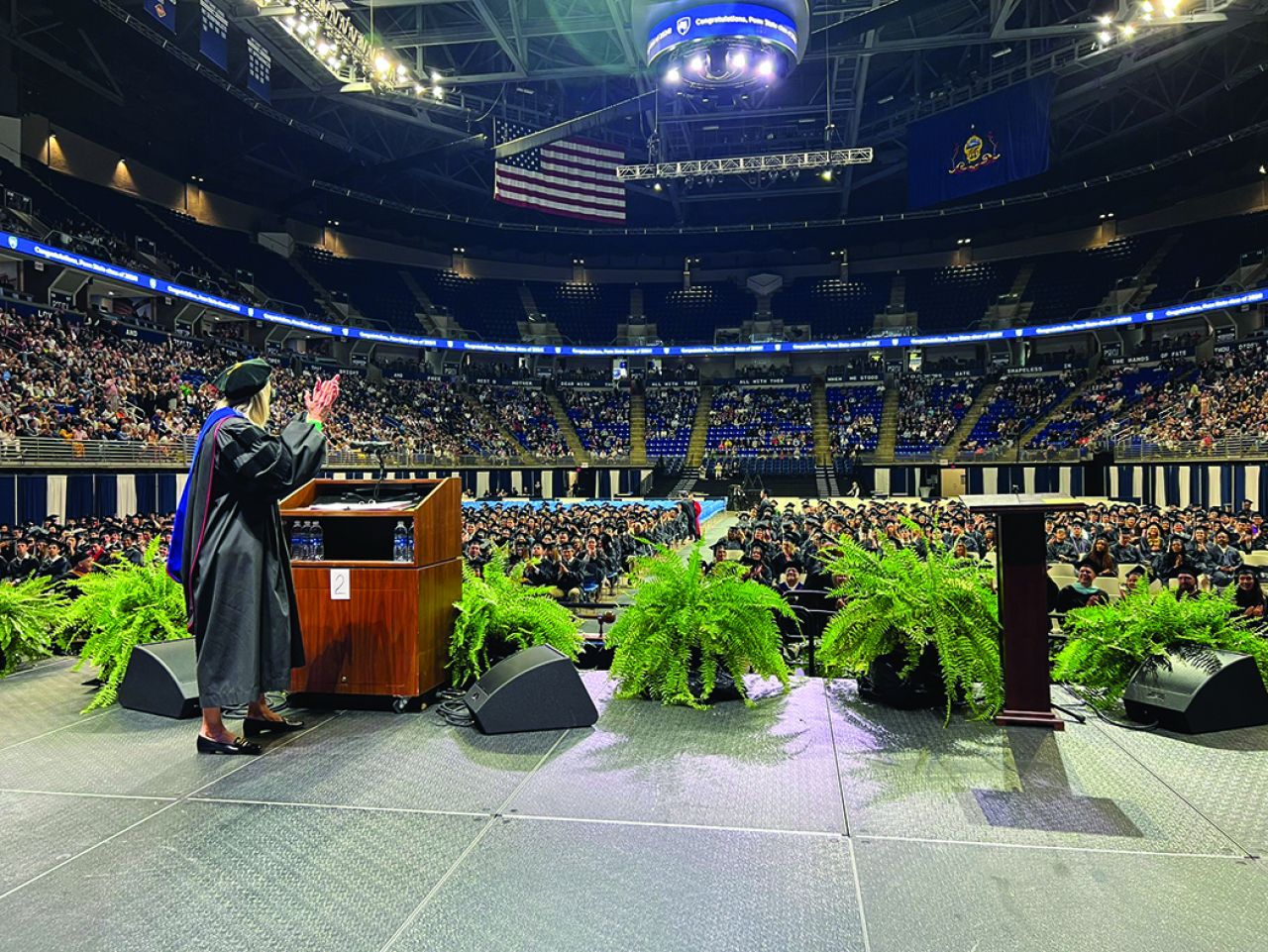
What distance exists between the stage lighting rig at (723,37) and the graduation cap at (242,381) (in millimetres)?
12759

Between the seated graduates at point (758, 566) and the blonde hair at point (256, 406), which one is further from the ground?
the blonde hair at point (256, 406)

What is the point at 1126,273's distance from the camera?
40.6 meters

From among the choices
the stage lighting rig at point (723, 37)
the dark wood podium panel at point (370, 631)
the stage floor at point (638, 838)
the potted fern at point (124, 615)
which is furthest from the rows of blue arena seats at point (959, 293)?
the potted fern at point (124, 615)

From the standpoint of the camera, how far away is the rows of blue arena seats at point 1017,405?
1524 inches

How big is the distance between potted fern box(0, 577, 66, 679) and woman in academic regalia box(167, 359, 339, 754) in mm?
2219

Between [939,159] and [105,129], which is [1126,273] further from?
[105,129]

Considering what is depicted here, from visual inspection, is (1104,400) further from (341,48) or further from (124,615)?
(124,615)

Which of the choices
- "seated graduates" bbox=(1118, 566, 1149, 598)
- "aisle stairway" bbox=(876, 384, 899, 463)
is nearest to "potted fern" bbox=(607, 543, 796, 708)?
"seated graduates" bbox=(1118, 566, 1149, 598)

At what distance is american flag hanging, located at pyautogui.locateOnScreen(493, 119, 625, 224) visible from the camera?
33062mm

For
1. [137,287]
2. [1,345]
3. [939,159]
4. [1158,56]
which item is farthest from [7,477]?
[1158,56]

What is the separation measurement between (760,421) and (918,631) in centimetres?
4172

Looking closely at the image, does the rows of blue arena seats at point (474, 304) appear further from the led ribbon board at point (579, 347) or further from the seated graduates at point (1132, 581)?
the seated graduates at point (1132, 581)

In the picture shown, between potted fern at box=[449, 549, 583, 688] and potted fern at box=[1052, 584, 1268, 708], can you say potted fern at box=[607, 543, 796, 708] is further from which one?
potted fern at box=[1052, 584, 1268, 708]

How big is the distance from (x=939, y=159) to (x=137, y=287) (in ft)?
102
